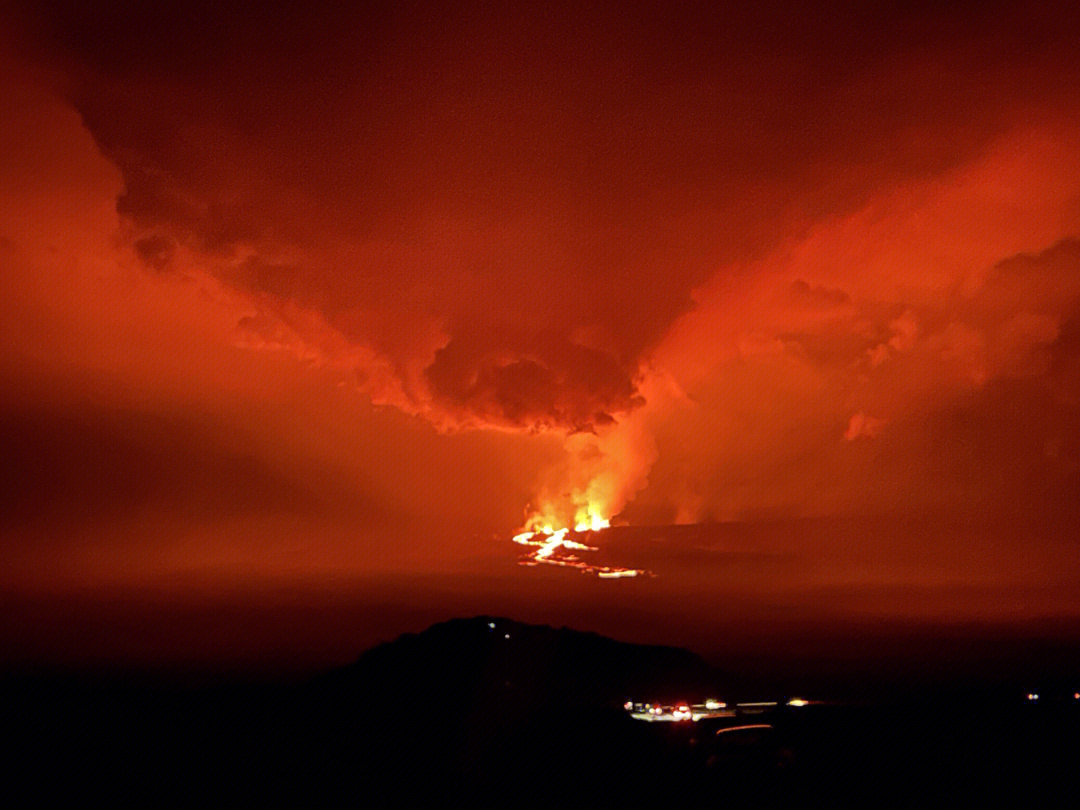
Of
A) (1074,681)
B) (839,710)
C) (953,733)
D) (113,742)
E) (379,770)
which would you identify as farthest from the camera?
(1074,681)

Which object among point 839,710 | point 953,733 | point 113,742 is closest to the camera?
point 113,742

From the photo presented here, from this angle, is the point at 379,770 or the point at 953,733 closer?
the point at 379,770

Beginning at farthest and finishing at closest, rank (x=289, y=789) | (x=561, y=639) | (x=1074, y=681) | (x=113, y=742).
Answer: (x=561, y=639) < (x=1074, y=681) < (x=113, y=742) < (x=289, y=789)

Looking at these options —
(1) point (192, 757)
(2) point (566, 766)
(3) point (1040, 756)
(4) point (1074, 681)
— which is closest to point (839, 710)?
(3) point (1040, 756)

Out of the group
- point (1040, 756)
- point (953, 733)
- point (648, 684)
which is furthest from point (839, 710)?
point (648, 684)

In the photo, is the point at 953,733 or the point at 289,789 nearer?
the point at 289,789

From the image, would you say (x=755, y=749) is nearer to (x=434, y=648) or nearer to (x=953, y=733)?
(x=953, y=733)

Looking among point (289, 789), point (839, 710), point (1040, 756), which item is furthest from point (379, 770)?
point (839, 710)

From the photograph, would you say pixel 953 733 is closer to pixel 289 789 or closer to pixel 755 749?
pixel 755 749

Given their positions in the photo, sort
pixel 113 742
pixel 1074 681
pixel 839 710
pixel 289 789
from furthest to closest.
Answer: pixel 1074 681, pixel 839 710, pixel 113 742, pixel 289 789
